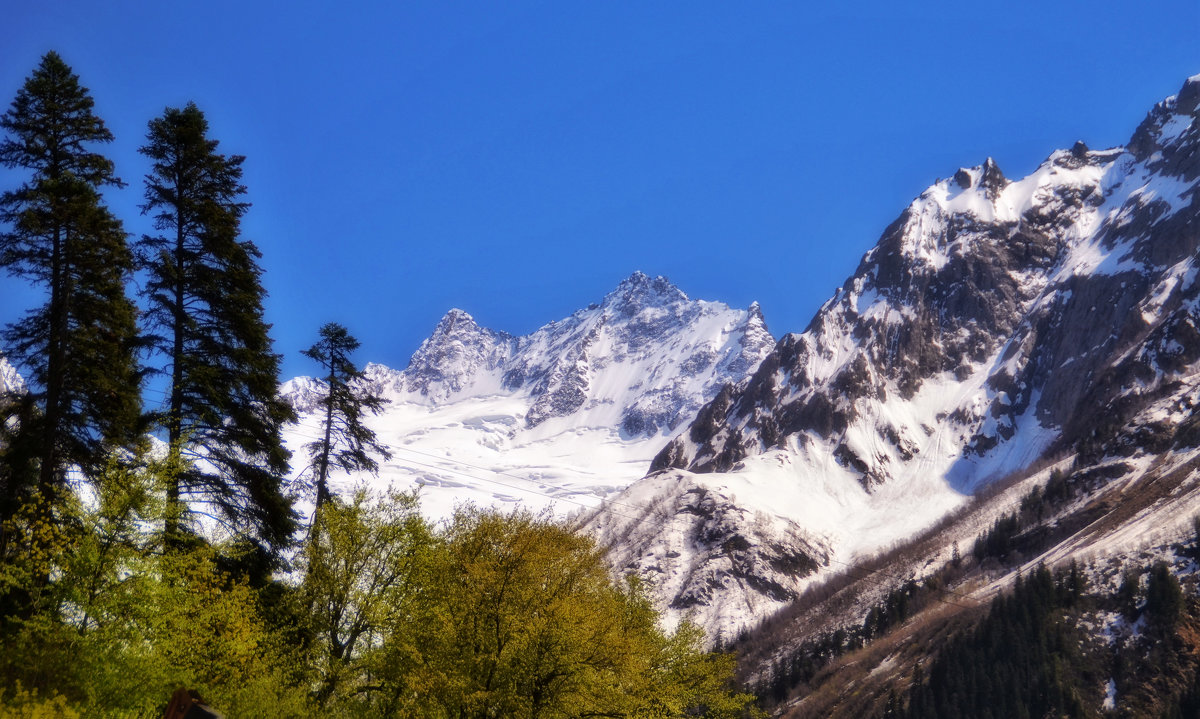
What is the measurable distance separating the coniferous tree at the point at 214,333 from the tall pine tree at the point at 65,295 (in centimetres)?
155

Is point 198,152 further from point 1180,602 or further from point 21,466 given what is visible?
point 1180,602

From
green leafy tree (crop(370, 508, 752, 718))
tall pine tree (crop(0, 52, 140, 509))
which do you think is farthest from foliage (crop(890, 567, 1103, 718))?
tall pine tree (crop(0, 52, 140, 509))

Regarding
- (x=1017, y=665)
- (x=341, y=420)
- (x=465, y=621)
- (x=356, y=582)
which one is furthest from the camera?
(x=1017, y=665)

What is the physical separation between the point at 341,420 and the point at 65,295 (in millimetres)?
10970

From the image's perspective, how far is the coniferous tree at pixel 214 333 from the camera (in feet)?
101

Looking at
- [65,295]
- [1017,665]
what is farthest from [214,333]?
[1017,665]

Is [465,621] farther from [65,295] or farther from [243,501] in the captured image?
[65,295]

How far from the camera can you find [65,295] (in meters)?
30.0

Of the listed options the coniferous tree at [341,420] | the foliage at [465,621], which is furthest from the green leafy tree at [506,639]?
the coniferous tree at [341,420]

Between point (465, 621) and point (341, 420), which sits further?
point (341, 420)

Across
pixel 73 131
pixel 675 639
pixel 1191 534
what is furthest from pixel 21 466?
pixel 1191 534

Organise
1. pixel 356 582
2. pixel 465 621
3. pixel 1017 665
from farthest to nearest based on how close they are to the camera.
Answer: pixel 1017 665 < pixel 356 582 < pixel 465 621

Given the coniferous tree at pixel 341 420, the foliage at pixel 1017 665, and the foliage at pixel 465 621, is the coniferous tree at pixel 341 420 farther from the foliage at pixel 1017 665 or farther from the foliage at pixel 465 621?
the foliage at pixel 1017 665

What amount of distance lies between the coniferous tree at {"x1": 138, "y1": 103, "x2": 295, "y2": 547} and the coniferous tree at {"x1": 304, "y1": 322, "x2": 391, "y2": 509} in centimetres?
410
